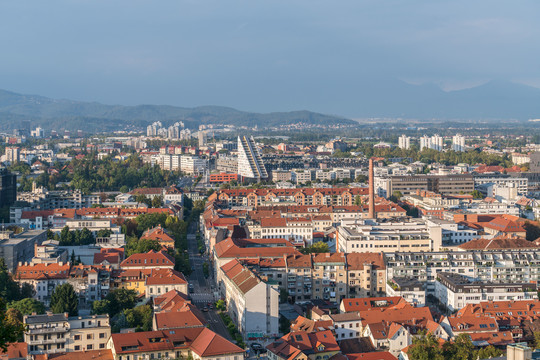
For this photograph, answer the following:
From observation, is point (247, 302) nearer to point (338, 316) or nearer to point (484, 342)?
point (338, 316)

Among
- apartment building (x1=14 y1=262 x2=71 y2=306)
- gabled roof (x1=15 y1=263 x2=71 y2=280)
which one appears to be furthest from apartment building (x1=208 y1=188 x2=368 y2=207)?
apartment building (x1=14 y1=262 x2=71 y2=306)

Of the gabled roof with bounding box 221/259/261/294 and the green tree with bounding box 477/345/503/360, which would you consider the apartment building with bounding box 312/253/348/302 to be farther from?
the green tree with bounding box 477/345/503/360

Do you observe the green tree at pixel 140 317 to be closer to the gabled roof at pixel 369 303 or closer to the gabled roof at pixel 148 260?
the gabled roof at pixel 148 260

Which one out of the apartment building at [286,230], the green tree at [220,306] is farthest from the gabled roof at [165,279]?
the apartment building at [286,230]

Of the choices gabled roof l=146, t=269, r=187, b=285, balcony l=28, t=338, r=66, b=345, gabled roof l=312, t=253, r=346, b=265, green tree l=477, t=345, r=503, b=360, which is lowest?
green tree l=477, t=345, r=503, b=360

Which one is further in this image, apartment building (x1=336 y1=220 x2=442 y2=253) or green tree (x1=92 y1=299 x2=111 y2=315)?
apartment building (x1=336 y1=220 x2=442 y2=253)

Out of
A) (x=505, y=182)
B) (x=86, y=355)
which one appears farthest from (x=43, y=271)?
(x=505, y=182)

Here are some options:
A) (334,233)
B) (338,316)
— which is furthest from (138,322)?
(334,233)
